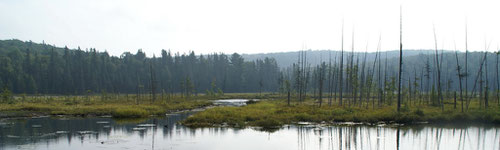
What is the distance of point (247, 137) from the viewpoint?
2608 cm

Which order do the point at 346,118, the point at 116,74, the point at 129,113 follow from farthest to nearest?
the point at 116,74 → the point at 129,113 → the point at 346,118

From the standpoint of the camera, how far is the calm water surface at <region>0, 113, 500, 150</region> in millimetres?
22828

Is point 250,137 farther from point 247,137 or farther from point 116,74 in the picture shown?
point 116,74

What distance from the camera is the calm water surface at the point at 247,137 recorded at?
74.9 feet

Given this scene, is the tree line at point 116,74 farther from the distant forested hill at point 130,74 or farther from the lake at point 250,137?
the lake at point 250,137

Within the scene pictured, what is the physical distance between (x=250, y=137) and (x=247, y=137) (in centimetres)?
21

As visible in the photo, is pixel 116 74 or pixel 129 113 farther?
pixel 116 74

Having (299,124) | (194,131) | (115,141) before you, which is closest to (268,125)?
(299,124)

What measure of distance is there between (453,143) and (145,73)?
424 feet

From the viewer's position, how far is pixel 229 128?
99.8ft

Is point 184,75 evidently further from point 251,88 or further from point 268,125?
point 268,125

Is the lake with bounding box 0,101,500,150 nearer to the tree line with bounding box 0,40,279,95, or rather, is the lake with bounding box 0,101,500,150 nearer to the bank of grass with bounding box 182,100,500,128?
the bank of grass with bounding box 182,100,500,128

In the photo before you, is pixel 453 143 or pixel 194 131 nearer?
pixel 453 143

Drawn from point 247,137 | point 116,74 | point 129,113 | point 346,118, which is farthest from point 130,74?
point 247,137
